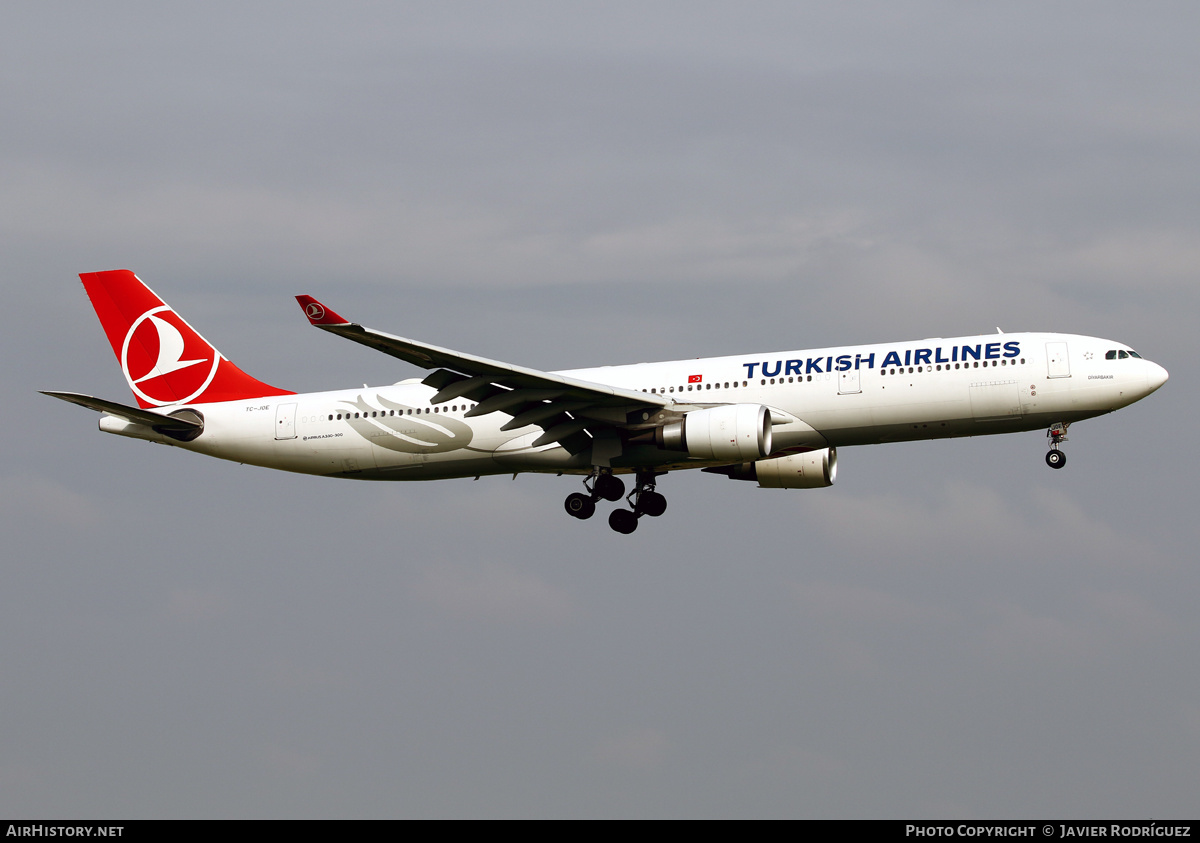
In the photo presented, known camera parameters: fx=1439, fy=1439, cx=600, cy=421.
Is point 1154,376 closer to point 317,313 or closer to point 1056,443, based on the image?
point 1056,443

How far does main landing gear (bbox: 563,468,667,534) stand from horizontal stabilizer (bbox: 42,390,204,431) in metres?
11.6

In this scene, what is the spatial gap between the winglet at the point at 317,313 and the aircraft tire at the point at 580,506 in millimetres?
A: 10748

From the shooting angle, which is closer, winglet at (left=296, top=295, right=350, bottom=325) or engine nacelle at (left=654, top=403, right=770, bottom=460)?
winglet at (left=296, top=295, right=350, bottom=325)

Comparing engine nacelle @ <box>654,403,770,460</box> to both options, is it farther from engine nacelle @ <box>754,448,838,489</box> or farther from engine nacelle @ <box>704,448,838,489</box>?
engine nacelle @ <box>754,448,838,489</box>

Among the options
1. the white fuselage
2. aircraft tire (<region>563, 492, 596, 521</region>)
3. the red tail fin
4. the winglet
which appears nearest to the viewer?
the winglet

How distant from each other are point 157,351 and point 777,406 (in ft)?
64.9

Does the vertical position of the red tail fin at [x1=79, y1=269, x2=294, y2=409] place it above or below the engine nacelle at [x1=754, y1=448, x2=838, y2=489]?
above

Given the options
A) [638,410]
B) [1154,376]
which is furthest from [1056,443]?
[638,410]

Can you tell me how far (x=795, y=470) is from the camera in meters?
42.5

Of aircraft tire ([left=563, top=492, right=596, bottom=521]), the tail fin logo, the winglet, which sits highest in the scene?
the tail fin logo

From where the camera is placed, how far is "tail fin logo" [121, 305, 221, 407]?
44344 millimetres

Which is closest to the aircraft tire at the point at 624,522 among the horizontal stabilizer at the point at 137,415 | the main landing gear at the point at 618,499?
the main landing gear at the point at 618,499

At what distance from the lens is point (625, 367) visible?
41.1 m

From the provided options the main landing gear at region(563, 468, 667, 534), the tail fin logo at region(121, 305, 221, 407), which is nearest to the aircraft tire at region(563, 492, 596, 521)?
the main landing gear at region(563, 468, 667, 534)
